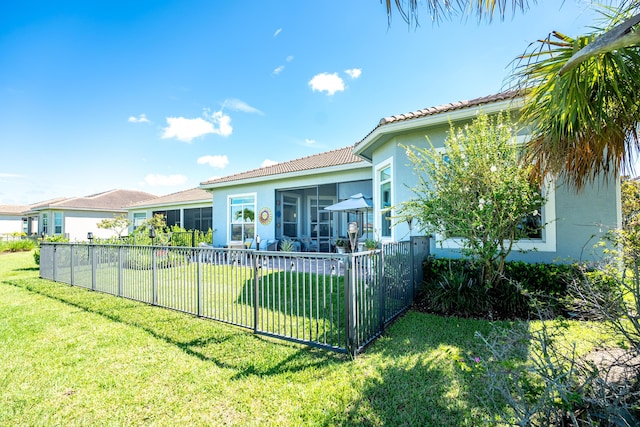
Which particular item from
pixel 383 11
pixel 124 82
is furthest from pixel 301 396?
pixel 124 82

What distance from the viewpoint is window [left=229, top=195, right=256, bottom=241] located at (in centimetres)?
1511

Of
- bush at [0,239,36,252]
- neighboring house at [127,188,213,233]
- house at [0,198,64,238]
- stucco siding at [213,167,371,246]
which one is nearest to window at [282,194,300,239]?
stucco siding at [213,167,371,246]

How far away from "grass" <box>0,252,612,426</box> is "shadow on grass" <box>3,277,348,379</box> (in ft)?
0.08

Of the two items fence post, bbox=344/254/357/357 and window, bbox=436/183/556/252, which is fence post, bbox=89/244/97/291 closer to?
fence post, bbox=344/254/357/357

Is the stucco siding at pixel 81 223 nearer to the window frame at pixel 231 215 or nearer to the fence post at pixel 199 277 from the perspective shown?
the window frame at pixel 231 215

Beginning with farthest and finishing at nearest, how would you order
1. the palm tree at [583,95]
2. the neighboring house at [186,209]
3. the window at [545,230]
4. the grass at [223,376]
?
the neighboring house at [186,209]
the window at [545,230]
the palm tree at [583,95]
the grass at [223,376]

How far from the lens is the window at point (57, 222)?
84.6 feet

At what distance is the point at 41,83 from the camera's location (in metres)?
11.6

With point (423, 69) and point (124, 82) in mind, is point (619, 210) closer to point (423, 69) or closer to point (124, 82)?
point (423, 69)

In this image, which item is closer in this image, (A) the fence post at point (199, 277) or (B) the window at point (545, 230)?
(A) the fence post at point (199, 277)

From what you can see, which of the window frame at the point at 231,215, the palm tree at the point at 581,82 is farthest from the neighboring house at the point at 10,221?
the palm tree at the point at 581,82

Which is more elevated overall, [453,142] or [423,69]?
[423,69]

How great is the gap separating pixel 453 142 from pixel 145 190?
132 feet

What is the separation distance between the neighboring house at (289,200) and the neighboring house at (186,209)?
4.39 m
